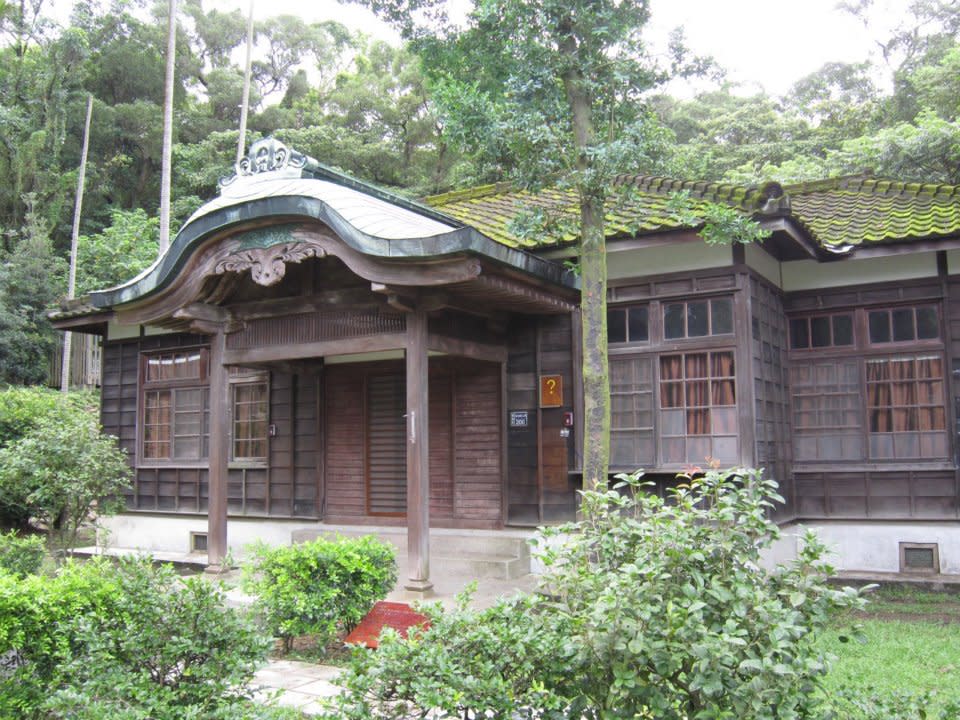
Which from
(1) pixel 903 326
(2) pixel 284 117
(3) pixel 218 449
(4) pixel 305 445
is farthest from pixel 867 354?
(2) pixel 284 117

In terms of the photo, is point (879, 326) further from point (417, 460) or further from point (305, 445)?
point (305, 445)

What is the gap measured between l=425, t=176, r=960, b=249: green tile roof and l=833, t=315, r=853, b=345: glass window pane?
3.26 feet

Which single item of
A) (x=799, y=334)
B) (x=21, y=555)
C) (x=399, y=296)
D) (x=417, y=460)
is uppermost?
(x=399, y=296)

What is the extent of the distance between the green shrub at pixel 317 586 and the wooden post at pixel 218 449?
2709mm

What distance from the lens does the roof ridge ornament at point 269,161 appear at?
29.9 ft

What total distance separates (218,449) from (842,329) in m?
7.56

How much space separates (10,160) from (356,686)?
1146 inches

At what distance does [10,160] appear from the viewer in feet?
88.8

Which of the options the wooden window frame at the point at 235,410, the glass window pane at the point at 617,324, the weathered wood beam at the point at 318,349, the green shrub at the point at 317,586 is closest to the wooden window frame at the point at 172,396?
the wooden window frame at the point at 235,410

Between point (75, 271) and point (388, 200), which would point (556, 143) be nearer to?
point (388, 200)

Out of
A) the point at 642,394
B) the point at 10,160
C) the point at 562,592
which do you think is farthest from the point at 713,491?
the point at 10,160

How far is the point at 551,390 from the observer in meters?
9.76

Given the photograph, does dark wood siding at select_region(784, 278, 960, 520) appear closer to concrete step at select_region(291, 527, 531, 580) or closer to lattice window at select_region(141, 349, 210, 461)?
concrete step at select_region(291, 527, 531, 580)

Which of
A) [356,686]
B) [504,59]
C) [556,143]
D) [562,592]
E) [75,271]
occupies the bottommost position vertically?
[356,686]
